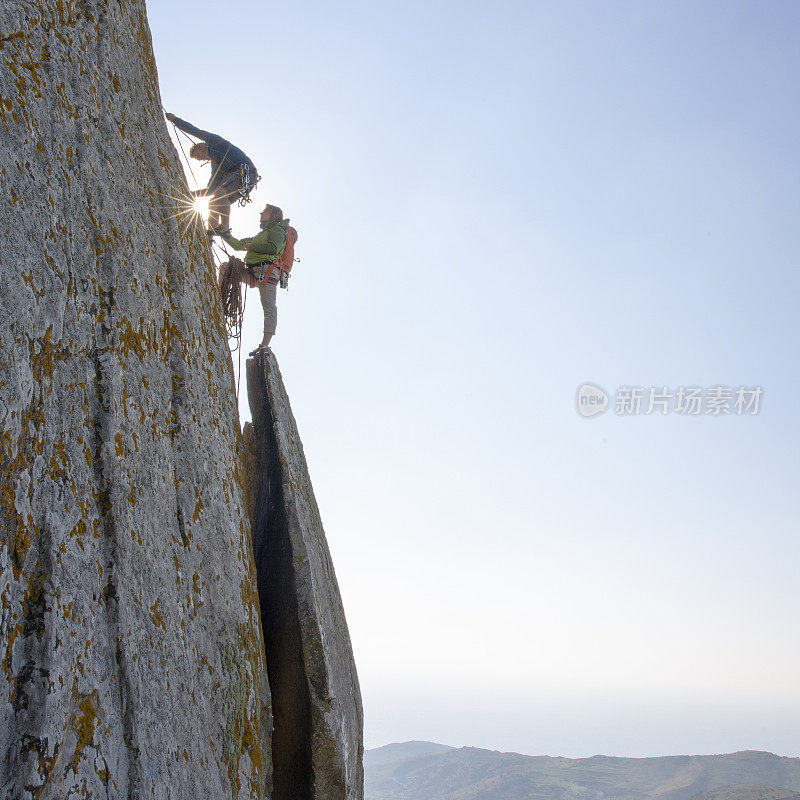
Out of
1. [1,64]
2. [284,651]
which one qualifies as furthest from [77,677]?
[1,64]

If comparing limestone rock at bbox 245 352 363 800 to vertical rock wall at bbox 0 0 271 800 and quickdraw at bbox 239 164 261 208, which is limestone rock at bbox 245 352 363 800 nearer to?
vertical rock wall at bbox 0 0 271 800

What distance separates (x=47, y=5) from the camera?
757 centimetres

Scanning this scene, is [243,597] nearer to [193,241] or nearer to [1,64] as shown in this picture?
[193,241]

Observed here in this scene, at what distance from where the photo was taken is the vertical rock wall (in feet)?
17.5

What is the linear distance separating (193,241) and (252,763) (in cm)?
756

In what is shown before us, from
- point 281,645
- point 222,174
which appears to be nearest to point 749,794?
point 281,645

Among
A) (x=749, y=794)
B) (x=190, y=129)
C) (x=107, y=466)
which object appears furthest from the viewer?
(x=749, y=794)

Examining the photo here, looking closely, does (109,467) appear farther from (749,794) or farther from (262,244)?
(749,794)

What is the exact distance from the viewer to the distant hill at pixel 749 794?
124062mm

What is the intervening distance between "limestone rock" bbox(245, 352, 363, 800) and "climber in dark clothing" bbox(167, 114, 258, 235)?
13.7 feet

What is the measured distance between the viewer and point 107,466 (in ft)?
21.7

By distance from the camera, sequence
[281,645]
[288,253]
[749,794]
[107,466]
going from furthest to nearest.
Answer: [749,794]
[288,253]
[281,645]
[107,466]

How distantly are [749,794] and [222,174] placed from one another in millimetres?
157752

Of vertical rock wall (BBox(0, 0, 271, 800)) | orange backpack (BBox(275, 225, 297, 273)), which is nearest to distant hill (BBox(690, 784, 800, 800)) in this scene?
orange backpack (BBox(275, 225, 297, 273))
